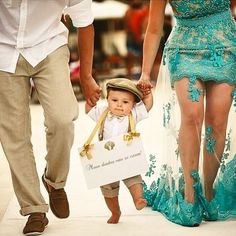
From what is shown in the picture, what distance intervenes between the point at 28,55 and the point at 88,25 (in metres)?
0.37

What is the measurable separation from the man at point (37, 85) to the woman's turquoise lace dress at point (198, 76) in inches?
19.8

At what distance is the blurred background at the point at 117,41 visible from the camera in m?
11.0

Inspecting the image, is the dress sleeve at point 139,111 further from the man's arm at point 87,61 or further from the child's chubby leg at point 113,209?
the child's chubby leg at point 113,209

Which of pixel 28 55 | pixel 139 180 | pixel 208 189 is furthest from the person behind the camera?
pixel 208 189

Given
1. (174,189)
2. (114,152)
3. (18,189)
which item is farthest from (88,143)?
(174,189)

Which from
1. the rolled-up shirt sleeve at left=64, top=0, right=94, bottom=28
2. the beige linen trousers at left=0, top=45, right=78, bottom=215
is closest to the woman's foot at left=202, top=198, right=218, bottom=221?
the beige linen trousers at left=0, top=45, right=78, bottom=215

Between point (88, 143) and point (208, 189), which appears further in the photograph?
point (208, 189)

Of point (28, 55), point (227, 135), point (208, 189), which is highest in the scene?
point (28, 55)

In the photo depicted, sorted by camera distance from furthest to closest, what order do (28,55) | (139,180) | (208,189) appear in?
(208,189), (139,180), (28,55)

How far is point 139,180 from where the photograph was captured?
3.45 meters

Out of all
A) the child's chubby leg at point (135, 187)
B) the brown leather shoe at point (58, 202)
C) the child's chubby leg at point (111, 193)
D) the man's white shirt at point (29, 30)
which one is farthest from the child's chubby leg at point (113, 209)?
the man's white shirt at point (29, 30)

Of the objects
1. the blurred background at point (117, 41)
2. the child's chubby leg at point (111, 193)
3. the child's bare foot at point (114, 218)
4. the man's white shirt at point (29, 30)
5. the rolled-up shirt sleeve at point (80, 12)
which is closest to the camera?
the man's white shirt at point (29, 30)

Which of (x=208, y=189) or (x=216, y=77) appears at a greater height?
(x=216, y=77)

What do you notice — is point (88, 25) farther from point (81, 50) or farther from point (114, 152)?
point (114, 152)
